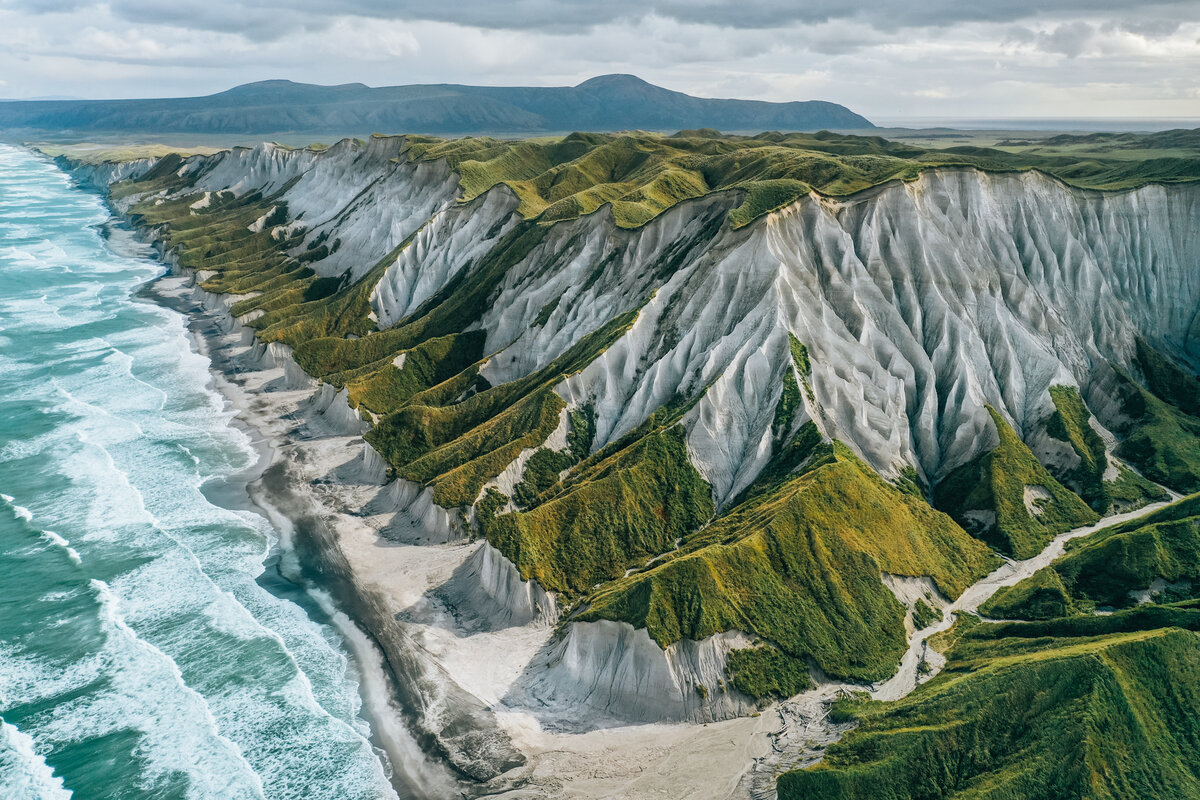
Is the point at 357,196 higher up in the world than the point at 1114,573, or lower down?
higher up

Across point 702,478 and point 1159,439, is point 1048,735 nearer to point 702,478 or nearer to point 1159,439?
point 702,478

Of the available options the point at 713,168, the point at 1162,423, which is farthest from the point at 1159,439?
the point at 713,168

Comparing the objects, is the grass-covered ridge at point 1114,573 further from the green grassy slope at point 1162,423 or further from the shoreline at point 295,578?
the shoreline at point 295,578

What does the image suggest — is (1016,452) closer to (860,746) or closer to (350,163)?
(860,746)

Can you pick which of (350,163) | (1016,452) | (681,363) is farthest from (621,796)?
(350,163)

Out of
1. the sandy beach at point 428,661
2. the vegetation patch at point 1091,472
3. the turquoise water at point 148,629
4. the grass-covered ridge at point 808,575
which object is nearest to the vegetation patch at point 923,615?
the grass-covered ridge at point 808,575
